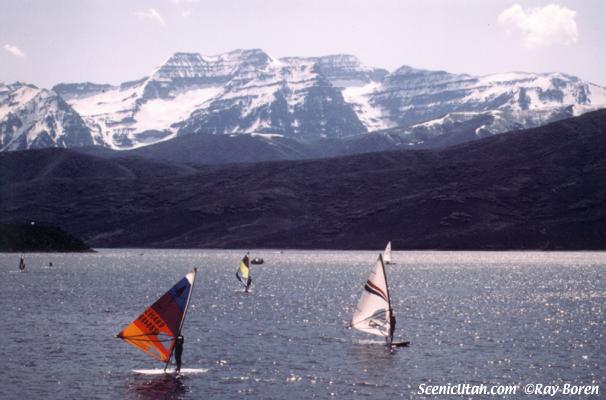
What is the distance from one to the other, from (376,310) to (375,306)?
1.37 feet

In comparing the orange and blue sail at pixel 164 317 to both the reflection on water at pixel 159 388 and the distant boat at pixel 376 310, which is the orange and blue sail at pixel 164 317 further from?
the distant boat at pixel 376 310

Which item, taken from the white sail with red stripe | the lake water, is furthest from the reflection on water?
the white sail with red stripe

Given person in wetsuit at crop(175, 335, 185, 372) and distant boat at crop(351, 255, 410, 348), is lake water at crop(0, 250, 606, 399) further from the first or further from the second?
distant boat at crop(351, 255, 410, 348)

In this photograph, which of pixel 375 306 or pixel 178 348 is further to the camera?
pixel 375 306

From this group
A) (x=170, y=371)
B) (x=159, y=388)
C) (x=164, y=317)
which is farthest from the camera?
(x=170, y=371)

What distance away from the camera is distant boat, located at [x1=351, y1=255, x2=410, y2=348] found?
75.9 metres

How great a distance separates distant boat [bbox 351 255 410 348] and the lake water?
1666 mm

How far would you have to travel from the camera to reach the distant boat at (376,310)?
75938 mm

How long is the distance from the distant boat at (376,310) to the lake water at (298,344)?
1.67 m

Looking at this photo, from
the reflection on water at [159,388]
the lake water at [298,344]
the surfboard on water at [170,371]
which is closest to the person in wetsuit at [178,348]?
the surfboard on water at [170,371]

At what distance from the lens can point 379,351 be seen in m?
76.6

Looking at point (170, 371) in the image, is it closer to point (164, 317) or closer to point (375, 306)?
point (164, 317)

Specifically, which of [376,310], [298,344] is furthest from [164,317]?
[298,344]

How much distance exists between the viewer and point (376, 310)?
77.4 meters
